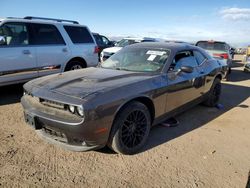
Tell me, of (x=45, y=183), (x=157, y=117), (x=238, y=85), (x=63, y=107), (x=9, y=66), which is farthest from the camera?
(x=238, y=85)

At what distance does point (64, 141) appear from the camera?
3.19 meters

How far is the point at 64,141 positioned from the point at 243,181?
2342 millimetres

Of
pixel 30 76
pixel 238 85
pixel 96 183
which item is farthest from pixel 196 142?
pixel 238 85

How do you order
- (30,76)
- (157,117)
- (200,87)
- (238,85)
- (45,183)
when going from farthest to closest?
(238,85) → (30,76) → (200,87) → (157,117) → (45,183)

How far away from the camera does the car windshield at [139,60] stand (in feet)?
13.9

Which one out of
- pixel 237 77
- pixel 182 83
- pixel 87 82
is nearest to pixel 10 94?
pixel 87 82

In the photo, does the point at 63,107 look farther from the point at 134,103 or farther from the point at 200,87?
the point at 200,87

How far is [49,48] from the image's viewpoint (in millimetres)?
6535

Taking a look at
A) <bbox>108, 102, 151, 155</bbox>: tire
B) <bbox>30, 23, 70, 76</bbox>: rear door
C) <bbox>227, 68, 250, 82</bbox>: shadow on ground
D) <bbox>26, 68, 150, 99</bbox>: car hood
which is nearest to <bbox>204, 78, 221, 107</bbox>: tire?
<bbox>26, 68, 150, 99</bbox>: car hood

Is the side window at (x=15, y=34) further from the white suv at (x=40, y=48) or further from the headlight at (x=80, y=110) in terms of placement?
the headlight at (x=80, y=110)

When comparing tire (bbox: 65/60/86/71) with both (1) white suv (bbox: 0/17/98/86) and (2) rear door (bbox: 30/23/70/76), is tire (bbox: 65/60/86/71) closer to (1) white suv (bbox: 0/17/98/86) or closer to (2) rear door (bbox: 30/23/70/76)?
(1) white suv (bbox: 0/17/98/86)

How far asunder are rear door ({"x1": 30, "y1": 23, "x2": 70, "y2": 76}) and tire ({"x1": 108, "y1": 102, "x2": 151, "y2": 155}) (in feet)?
12.4

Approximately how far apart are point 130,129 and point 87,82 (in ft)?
3.01

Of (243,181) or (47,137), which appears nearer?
(243,181)
